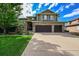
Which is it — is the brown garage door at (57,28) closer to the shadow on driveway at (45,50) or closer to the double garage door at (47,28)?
the double garage door at (47,28)

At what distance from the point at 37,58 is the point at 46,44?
102cm

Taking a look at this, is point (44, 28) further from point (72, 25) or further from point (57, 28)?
point (72, 25)

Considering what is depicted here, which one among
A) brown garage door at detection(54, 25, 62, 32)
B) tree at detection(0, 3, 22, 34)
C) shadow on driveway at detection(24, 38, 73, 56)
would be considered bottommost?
shadow on driveway at detection(24, 38, 73, 56)

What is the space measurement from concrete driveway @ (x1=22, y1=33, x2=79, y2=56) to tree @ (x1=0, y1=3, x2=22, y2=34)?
56 cm

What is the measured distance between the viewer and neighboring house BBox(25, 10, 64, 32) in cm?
400

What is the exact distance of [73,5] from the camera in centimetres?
388

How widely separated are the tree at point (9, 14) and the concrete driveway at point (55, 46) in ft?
1.82

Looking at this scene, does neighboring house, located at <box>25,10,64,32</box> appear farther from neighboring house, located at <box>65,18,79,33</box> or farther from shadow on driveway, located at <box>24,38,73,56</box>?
shadow on driveway, located at <box>24,38,73,56</box>

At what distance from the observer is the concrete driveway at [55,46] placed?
12.1 ft

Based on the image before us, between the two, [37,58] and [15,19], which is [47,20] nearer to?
[15,19]

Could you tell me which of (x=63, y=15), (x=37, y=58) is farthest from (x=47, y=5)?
(x=37, y=58)

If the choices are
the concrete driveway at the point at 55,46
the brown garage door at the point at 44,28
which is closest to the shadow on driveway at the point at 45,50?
the concrete driveway at the point at 55,46

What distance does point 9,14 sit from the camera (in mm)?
4020

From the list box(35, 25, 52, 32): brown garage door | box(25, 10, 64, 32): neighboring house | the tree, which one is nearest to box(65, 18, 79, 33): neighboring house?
box(25, 10, 64, 32): neighboring house
